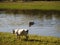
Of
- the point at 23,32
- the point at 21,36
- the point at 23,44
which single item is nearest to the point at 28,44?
the point at 23,44

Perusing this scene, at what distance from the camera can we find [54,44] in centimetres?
1717

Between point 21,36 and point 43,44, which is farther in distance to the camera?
point 21,36

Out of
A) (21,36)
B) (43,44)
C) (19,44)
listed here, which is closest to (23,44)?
(19,44)

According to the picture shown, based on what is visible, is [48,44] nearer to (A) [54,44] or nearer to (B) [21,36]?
(A) [54,44]

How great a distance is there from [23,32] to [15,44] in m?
1.71

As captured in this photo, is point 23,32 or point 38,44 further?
point 23,32

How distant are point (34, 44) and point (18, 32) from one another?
204 cm

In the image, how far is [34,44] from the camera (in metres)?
16.9

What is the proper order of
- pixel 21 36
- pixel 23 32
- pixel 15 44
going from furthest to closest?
pixel 21 36
pixel 23 32
pixel 15 44

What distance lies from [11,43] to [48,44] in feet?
8.00

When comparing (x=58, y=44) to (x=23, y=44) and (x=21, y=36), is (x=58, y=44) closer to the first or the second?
(x=23, y=44)

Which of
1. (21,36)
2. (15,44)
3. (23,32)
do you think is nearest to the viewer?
(15,44)

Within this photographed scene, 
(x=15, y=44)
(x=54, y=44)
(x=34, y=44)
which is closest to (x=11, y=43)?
(x=15, y=44)

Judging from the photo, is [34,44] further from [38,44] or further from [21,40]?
[21,40]
